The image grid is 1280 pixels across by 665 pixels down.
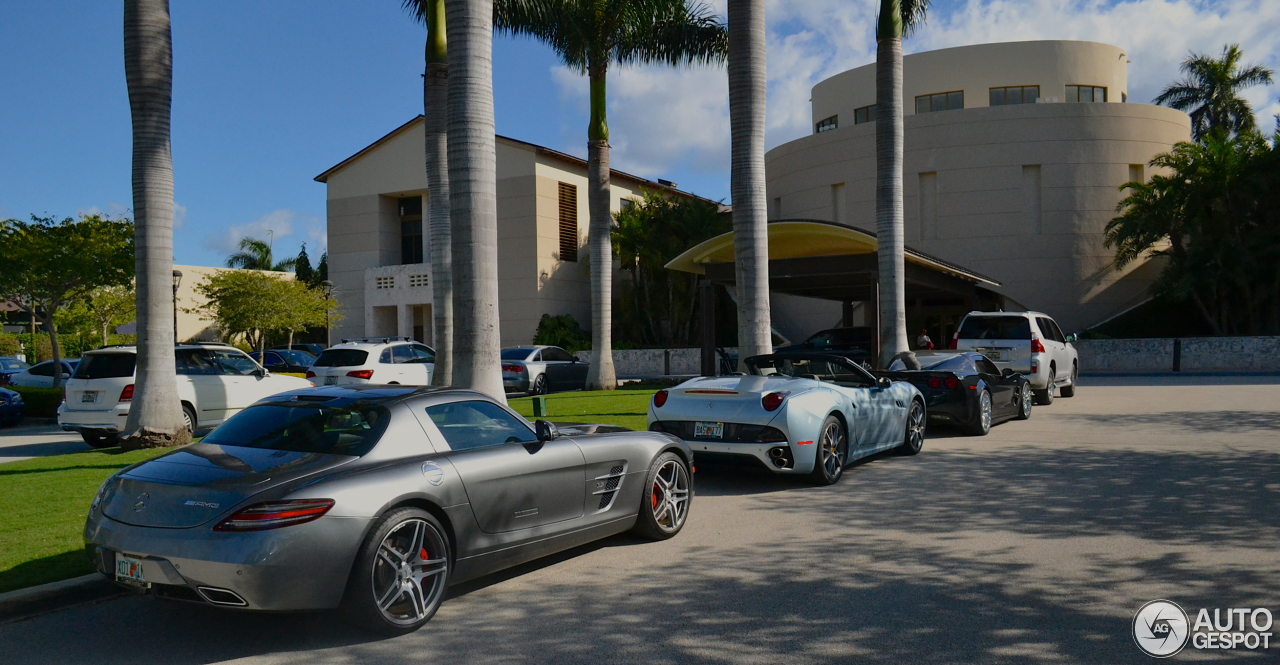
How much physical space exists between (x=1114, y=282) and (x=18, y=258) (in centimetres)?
3580

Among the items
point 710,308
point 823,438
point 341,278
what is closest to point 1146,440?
point 823,438

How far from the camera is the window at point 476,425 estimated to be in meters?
5.43

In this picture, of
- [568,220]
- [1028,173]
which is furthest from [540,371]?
[1028,173]

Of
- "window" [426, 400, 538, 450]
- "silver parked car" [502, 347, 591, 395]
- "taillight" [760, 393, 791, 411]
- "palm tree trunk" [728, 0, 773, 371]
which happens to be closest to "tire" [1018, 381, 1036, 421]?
"palm tree trunk" [728, 0, 773, 371]

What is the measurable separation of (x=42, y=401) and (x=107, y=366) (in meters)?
8.54

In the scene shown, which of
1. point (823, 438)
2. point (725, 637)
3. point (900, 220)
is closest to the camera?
point (725, 637)

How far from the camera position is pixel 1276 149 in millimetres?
29469

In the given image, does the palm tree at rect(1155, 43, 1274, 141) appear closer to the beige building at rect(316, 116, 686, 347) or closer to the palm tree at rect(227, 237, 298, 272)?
the beige building at rect(316, 116, 686, 347)

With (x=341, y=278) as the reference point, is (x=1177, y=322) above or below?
below

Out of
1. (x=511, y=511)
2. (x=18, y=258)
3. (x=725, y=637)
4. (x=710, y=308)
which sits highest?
(x=18, y=258)

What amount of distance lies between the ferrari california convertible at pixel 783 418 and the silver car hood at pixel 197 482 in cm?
472

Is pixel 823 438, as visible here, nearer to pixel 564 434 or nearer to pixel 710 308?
pixel 564 434

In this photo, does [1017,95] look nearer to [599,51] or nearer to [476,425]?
[599,51]

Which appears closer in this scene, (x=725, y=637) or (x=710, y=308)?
(x=725, y=637)
